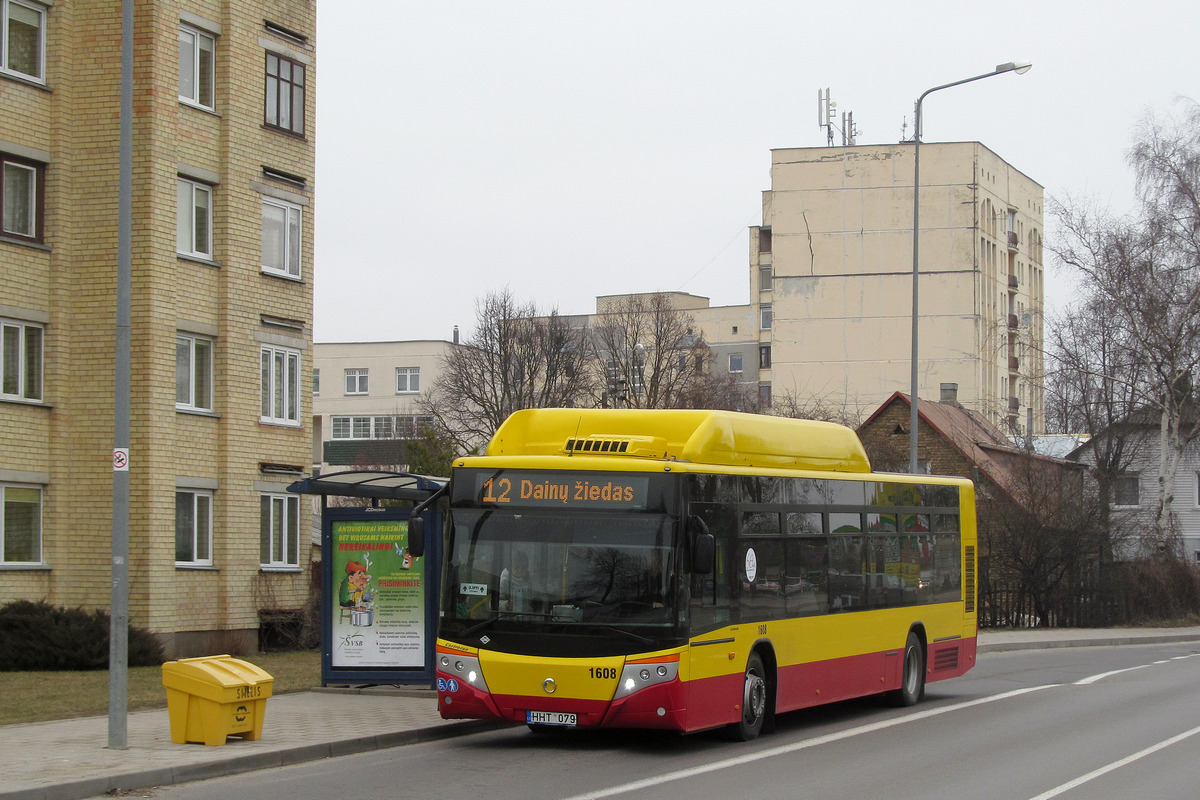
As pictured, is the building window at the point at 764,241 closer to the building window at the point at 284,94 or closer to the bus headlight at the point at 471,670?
the building window at the point at 284,94

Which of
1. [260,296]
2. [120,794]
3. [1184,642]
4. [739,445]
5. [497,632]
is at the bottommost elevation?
[1184,642]

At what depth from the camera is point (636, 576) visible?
12.8m

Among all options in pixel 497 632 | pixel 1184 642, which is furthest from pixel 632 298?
pixel 497 632

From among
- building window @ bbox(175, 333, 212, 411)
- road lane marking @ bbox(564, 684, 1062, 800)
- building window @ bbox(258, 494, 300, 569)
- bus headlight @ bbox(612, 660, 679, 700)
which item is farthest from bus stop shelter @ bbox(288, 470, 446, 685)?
building window @ bbox(258, 494, 300, 569)

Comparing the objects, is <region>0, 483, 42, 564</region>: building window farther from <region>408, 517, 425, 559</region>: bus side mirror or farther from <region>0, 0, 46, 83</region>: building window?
<region>408, 517, 425, 559</region>: bus side mirror

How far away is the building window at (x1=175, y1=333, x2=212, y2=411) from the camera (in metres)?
27.0

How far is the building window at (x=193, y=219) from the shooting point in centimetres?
2711

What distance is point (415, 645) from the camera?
17703mm

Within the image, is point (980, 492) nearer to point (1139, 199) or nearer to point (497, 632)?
point (1139, 199)

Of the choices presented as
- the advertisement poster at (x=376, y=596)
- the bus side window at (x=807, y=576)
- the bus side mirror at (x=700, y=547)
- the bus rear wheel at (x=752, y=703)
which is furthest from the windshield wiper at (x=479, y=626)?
the advertisement poster at (x=376, y=596)

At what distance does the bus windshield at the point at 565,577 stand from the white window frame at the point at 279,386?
655 inches

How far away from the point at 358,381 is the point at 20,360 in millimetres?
71549

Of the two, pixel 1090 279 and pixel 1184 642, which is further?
pixel 1090 279

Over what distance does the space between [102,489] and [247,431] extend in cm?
359
